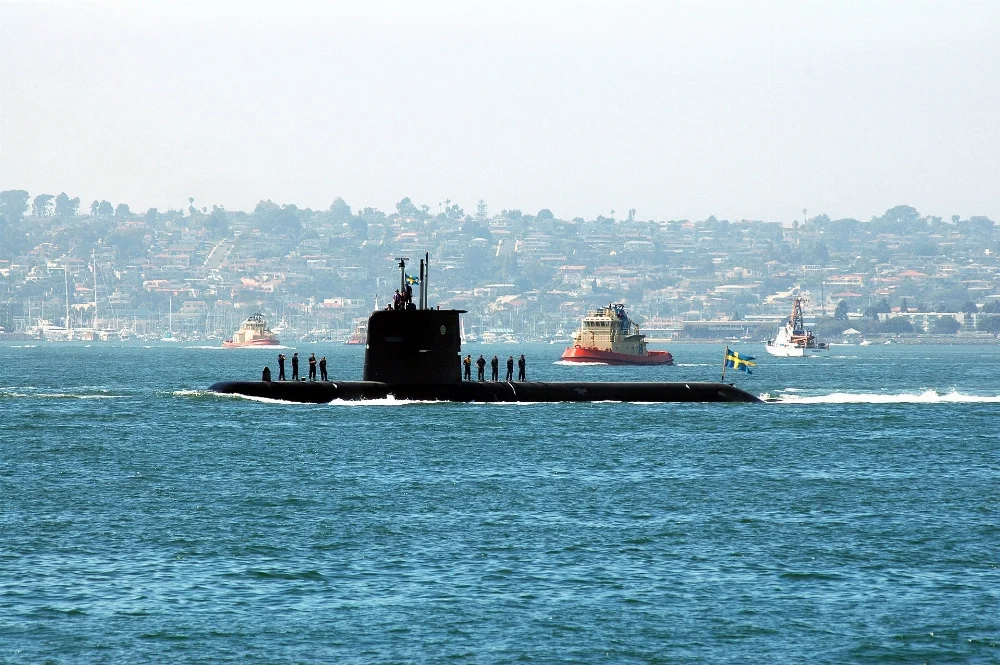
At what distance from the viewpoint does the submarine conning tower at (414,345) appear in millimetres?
51344

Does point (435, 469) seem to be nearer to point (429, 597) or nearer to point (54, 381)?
point (429, 597)

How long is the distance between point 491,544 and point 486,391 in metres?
29.3

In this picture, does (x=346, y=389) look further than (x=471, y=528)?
Result: Yes

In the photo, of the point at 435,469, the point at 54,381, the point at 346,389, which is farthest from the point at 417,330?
the point at 54,381

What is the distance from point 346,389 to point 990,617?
117 ft

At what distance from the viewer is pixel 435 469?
124 feet

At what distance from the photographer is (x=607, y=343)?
444 feet

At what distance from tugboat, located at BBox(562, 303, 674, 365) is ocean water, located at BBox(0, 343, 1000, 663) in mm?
84230

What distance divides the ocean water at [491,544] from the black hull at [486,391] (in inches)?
121

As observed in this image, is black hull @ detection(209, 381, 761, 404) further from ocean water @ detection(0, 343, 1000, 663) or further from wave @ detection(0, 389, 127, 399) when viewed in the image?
wave @ detection(0, 389, 127, 399)

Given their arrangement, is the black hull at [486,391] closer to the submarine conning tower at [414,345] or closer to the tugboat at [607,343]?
the submarine conning tower at [414,345]

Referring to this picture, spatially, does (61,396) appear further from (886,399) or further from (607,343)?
(607,343)

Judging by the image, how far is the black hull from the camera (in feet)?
175

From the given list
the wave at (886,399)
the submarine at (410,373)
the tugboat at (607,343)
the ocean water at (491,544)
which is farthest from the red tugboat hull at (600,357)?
the ocean water at (491,544)
